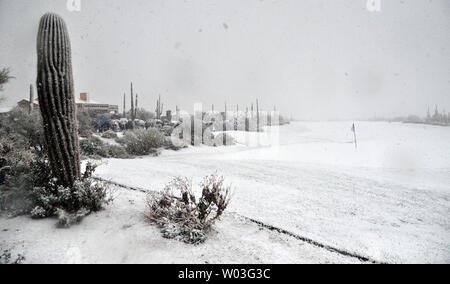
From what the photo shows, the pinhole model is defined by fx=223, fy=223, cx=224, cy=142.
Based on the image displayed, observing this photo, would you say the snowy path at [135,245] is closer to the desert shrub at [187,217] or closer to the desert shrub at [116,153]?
the desert shrub at [187,217]

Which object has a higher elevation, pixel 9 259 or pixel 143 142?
pixel 143 142

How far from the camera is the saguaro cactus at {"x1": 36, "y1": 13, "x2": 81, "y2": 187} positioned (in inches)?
158

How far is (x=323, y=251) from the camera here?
3258 millimetres

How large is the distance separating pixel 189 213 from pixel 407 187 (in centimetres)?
737

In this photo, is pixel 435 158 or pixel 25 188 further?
pixel 435 158

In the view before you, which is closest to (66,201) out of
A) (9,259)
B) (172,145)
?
(9,259)

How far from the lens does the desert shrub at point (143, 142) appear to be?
12773mm

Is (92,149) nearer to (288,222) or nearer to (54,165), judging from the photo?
(54,165)

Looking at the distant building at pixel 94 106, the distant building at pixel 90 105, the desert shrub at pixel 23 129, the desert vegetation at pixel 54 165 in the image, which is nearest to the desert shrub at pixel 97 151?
the desert shrub at pixel 23 129

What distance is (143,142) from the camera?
13.0 meters

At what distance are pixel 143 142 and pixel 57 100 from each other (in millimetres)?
9091
